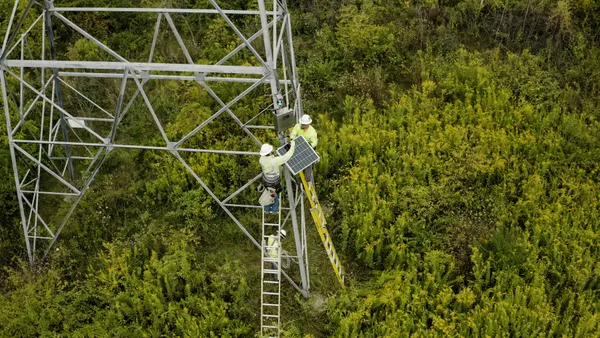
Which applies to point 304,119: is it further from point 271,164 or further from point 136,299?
point 136,299

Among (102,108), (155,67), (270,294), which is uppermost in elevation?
(155,67)

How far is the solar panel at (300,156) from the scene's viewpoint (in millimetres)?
8789

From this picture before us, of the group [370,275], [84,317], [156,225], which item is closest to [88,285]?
[84,317]

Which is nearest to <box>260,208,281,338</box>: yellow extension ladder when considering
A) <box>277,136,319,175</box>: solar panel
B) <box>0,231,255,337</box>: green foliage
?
<box>0,231,255,337</box>: green foliage

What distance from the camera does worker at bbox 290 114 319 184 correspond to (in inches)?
380

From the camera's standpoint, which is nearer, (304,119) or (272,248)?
(304,119)

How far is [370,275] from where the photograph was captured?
36.2 ft

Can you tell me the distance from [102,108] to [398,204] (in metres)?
7.96

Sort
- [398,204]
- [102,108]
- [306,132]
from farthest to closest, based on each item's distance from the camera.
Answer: [102,108], [398,204], [306,132]

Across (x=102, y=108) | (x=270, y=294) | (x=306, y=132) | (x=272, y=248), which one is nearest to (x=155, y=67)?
(x=306, y=132)

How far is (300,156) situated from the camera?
8.91 metres

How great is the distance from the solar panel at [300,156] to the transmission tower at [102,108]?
0.27 metres

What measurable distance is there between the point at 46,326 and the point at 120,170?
433cm

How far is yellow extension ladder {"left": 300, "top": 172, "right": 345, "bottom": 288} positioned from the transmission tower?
0.28m
